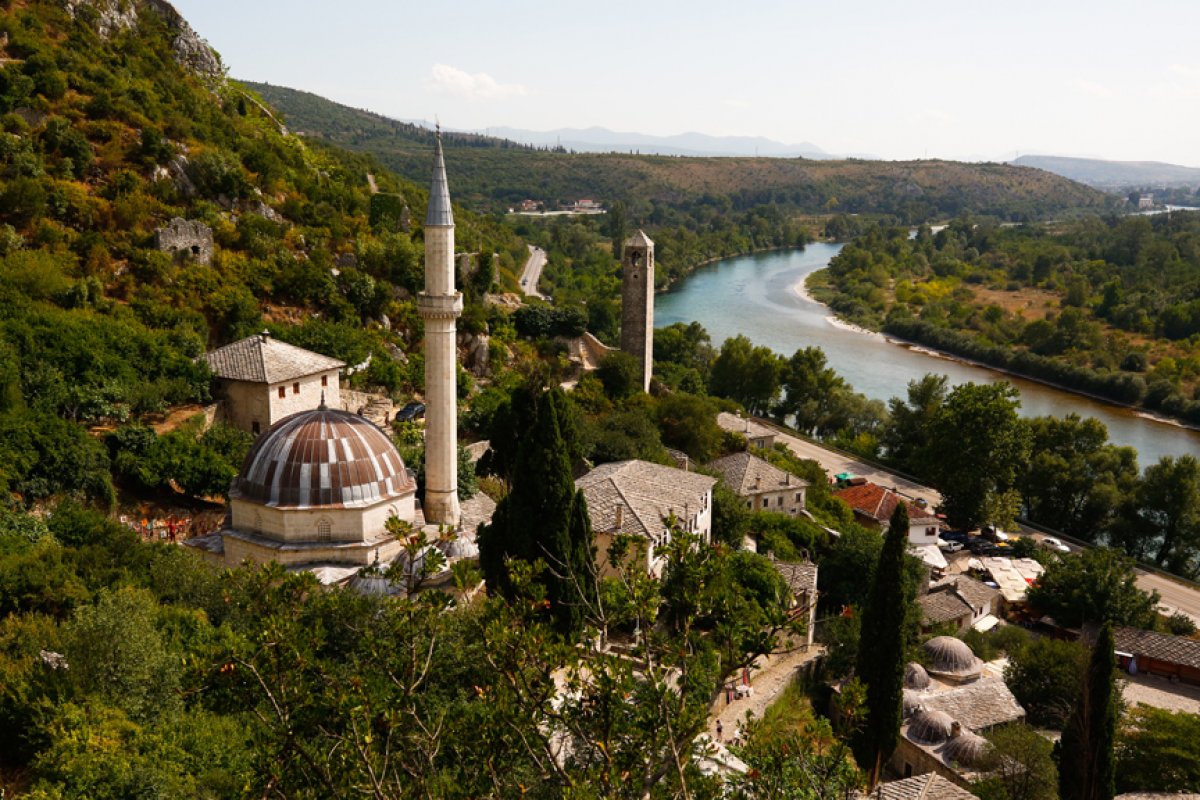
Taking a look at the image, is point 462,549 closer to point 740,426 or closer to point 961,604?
point 961,604

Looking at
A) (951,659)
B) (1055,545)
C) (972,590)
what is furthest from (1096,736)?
(1055,545)

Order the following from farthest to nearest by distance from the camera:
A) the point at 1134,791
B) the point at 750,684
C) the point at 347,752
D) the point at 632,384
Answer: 1. the point at 632,384
2. the point at 750,684
3. the point at 1134,791
4. the point at 347,752

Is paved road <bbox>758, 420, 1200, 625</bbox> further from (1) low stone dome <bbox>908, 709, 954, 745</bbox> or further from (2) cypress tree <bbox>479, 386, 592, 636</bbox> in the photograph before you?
(2) cypress tree <bbox>479, 386, 592, 636</bbox>

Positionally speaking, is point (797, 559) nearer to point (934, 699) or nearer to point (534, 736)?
point (934, 699)

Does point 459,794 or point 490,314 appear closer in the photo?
point 459,794

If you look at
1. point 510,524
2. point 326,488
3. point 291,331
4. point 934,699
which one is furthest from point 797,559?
point 291,331

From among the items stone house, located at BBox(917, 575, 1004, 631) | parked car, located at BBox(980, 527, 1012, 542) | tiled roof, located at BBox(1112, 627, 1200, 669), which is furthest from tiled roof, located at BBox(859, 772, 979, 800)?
parked car, located at BBox(980, 527, 1012, 542)
